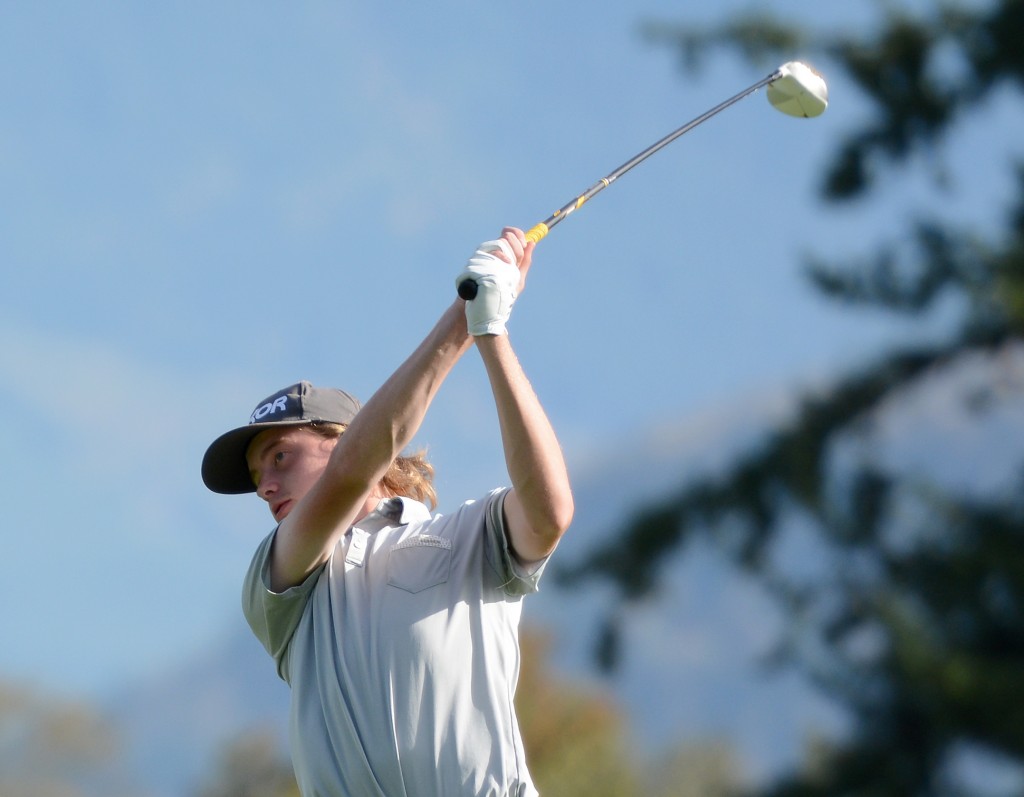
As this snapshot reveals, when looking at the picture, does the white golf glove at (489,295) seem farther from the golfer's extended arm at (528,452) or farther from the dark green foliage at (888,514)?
the dark green foliage at (888,514)

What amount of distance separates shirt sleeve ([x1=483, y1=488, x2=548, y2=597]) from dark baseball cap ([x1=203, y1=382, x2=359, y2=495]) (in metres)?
0.52

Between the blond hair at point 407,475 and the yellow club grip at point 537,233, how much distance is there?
56 centimetres

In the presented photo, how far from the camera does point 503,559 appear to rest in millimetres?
3451

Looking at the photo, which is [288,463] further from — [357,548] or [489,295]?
[489,295]

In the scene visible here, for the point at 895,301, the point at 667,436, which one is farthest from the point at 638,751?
the point at 667,436

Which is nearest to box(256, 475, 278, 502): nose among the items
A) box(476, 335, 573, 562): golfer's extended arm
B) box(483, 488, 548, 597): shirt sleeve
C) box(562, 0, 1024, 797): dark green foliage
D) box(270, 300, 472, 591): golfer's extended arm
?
box(270, 300, 472, 591): golfer's extended arm

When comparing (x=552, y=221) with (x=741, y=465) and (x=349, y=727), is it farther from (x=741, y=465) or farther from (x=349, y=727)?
(x=741, y=465)

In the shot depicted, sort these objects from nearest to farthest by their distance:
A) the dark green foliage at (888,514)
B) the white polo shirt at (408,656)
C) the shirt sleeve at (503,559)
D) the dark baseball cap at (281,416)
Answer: the white polo shirt at (408,656), the shirt sleeve at (503,559), the dark baseball cap at (281,416), the dark green foliage at (888,514)

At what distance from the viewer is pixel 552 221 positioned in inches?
157

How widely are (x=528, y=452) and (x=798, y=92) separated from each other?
77.1 inches

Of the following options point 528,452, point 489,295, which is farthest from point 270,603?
point 489,295

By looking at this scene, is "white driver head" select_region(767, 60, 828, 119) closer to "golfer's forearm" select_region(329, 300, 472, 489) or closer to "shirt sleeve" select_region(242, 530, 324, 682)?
"golfer's forearm" select_region(329, 300, 472, 489)

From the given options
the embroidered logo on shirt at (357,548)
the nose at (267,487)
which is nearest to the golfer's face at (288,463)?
the nose at (267,487)

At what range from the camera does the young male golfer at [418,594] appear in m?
3.29
